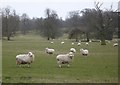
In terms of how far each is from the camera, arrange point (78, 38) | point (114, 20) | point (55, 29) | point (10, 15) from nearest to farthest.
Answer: point (114, 20) → point (78, 38) → point (10, 15) → point (55, 29)

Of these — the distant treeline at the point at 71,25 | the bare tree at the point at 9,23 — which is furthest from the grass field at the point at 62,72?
the bare tree at the point at 9,23

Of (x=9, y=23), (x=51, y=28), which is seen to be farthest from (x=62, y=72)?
(x=51, y=28)

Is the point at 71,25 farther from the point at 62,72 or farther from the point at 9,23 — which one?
the point at 62,72

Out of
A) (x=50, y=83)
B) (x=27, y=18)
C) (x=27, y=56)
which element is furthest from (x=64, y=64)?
(x=27, y=18)

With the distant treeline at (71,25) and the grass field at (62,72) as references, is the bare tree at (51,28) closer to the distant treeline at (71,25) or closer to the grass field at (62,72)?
the distant treeline at (71,25)

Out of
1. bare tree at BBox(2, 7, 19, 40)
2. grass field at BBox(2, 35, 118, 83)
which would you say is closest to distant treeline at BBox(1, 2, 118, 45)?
bare tree at BBox(2, 7, 19, 40)

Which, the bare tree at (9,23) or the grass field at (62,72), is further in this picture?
the bare tree at (9,23)

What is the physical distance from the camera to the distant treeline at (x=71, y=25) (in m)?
91.8

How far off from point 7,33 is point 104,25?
40.4 metres

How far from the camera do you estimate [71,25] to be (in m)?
126

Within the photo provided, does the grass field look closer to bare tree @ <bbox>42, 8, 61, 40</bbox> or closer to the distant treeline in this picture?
the distant treeline

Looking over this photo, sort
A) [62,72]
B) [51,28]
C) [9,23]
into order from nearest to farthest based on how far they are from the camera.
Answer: [62,72] < [9,23] < [51,28]

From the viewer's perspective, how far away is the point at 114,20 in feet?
296

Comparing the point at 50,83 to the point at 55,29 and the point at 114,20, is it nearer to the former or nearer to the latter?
the point at 114,20
